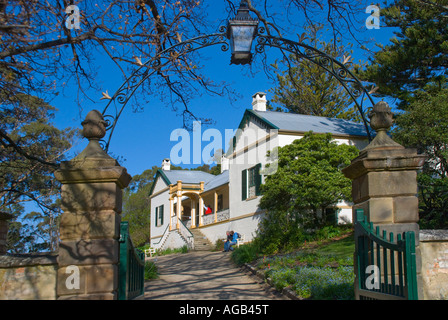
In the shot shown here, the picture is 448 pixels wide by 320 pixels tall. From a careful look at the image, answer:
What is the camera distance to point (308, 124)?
2128 centimetres

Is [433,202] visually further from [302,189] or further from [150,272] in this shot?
[150,272]

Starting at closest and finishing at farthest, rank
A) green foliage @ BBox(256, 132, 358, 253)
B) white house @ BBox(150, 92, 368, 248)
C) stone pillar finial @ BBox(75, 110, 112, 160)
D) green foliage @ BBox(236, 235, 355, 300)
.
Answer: stone pillar finial @ BBox(75, 110, 112, 160) < green foliage @ BBox(236, 235, 355, 300) < green foliage @ BBox(256, 132, 358, 253) < white house @ BBox(150, 92, 368, 248)

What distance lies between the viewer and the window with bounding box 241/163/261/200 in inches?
821

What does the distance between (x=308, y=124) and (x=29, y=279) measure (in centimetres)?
1736

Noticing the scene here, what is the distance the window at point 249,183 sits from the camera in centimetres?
2086

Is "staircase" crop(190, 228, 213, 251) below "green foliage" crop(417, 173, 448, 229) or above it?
below

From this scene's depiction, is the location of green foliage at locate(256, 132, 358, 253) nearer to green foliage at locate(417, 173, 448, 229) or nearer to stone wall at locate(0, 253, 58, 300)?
green foliage at locate(417, 173, 448, 229)

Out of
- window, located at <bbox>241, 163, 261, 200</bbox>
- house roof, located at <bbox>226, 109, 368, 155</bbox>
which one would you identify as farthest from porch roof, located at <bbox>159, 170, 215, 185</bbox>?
window, located at <bbox>241, 163, 261, 200</bbox>

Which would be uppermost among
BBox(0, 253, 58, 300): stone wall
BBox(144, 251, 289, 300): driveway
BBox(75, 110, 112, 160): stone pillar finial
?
BBox(75, 110, 112, 160): stone pillar finial

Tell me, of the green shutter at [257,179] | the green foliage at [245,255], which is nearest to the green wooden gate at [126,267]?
the green foliage at [245,255]

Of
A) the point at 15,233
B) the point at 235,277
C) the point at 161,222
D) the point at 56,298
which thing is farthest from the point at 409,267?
the point at 161,222

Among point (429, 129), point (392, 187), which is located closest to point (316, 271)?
point (392, 187)

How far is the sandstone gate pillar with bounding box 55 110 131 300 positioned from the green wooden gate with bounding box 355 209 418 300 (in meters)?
3.03

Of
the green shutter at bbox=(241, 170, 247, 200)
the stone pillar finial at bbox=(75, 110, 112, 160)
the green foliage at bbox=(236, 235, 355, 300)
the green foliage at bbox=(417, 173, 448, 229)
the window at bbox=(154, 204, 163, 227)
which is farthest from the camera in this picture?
the window at bbox=(154, 204, 163, 227)
